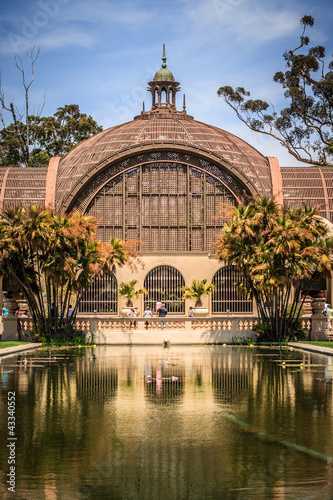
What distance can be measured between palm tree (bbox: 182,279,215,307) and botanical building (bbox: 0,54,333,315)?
5.58 ft

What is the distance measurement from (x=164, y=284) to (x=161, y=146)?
8.30 meters

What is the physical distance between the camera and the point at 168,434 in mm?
9961

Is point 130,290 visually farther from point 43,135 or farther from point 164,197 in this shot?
point 43,135

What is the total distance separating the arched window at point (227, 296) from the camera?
4550 centimetres

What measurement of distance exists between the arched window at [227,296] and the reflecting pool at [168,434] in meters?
26.6

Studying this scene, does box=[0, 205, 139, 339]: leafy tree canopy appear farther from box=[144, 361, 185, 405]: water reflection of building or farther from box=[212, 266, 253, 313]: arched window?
box=[212, 266, 253, 313]: arched window

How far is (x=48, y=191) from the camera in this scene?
157 ft

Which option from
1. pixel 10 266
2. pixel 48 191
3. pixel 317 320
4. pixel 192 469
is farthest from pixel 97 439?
pixel 48 191

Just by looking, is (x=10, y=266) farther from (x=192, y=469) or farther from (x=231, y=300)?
(x=192, y=469)

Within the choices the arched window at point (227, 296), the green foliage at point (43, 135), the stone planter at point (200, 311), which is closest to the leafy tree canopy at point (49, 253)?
the stone planter at point (200, 311)

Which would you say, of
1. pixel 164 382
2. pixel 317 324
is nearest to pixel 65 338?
pixel 317 324

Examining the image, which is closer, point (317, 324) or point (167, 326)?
point (317, 324)

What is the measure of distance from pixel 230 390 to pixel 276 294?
17.8 metres

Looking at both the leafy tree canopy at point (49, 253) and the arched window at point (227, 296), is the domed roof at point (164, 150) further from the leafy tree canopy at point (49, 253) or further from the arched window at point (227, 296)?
the leafy tree canopy at point (49, 253)
